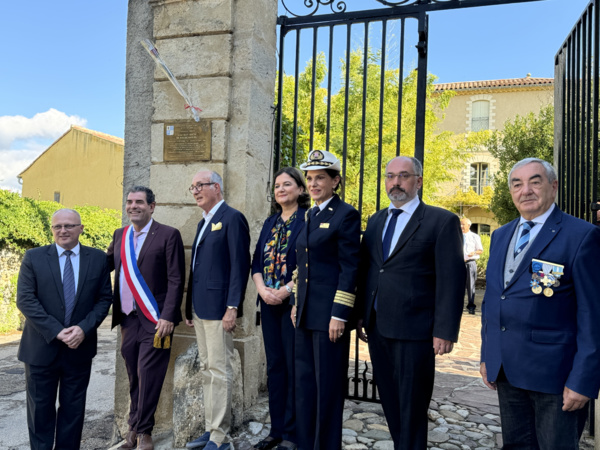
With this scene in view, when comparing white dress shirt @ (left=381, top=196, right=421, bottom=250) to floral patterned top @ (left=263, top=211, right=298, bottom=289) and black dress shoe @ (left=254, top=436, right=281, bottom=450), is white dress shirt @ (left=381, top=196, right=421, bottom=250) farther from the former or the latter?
black dress shoe @ (left=254, top=436, right=281, bottom=450)

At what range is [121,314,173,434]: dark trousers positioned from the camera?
3.50 m

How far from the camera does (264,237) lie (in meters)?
3.46

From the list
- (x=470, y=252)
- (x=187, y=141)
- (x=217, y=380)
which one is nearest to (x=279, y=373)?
(x=217, y=380)

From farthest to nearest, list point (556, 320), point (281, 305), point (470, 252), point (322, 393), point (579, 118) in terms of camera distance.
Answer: point (470, 252) → point (579, 118) → point (281, 305) → point (322, 393) → point (556, 320)

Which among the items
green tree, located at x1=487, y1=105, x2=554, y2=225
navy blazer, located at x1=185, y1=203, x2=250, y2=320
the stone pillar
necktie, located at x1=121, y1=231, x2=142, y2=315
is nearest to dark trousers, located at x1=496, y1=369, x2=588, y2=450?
navy blazer, located at x1=185, y1=203, x2=250, y2=320

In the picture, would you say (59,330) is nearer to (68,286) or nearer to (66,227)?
(68,286)

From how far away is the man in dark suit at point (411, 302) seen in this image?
99.0 inches

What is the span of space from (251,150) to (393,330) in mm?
2090

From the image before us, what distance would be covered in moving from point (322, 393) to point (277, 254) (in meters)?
0.98

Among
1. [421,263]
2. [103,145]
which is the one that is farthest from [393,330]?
[103,145]

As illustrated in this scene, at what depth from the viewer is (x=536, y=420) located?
2133 mm

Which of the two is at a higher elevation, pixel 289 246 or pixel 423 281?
pixel 289 246

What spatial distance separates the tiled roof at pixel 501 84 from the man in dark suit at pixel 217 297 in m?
23.6

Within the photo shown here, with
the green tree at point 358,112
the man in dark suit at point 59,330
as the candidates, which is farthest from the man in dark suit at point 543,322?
the green tree at point 358,112
